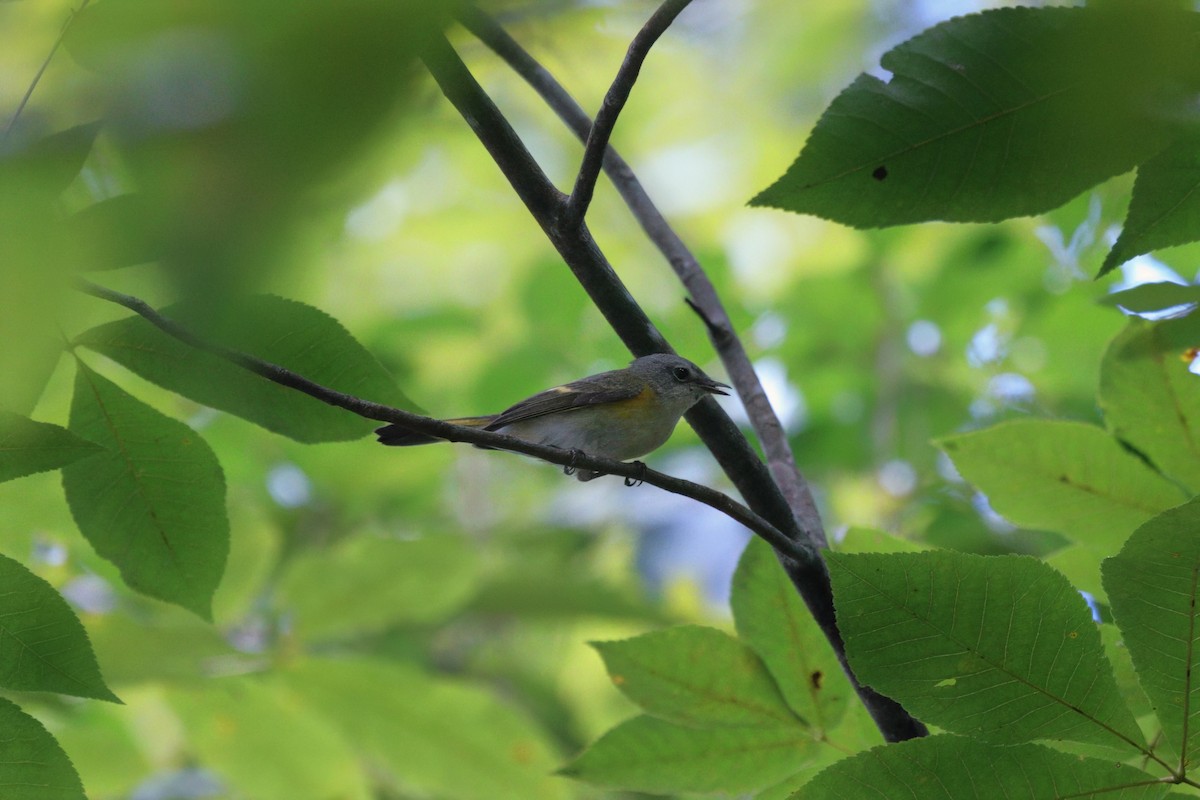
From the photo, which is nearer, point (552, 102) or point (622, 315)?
point (622, 315)

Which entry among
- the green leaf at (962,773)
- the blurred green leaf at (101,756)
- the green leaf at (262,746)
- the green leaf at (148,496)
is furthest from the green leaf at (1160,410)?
the blurred green leaf at (101,756)

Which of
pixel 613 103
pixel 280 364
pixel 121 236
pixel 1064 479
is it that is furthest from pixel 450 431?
pixel 1064 479

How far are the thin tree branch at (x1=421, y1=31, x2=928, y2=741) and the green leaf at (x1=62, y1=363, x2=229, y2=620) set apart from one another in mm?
711

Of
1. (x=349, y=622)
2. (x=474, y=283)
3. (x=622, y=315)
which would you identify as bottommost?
(x=349, y=622)

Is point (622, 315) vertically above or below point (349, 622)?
above

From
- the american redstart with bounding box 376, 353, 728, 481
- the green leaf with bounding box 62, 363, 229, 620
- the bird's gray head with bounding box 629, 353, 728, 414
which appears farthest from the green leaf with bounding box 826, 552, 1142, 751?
the american redstart with bounding box 376, 353, 728, 481

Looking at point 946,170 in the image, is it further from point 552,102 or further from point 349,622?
point 349,622

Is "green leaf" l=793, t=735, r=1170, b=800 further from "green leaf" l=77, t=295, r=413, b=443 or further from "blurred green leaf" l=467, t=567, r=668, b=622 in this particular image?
"blurred green leaf" l=467, t=567, r=668, b=622

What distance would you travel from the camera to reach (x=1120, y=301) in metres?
1.45

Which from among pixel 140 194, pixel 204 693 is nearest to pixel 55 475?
pixel 204 693

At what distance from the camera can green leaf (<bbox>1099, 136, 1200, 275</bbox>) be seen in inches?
55.0

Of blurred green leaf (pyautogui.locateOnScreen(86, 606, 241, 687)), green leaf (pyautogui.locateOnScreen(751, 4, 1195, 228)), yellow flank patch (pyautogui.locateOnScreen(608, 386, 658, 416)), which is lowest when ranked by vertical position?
blurred green leaf (pyautogui.locateOnScreen(86, 606, 241, 687))

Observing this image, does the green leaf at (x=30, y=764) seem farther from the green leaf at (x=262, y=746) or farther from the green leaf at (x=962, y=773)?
the green leaf at (x=262, y=746)

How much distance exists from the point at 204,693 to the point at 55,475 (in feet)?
3.13
